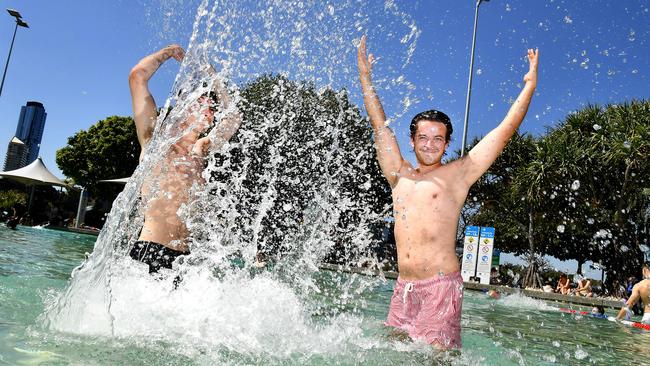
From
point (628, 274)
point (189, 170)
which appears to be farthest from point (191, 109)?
point (628, 274)

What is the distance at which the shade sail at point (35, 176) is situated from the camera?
23734 millimetres

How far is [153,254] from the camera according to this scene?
3.20 m

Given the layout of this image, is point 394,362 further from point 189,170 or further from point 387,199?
point 387,199

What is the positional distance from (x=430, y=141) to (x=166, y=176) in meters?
1.81

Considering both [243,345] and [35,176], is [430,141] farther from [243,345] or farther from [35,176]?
[35,176]

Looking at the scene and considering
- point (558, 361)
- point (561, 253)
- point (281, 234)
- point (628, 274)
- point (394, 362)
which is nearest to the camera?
point (394, 362)

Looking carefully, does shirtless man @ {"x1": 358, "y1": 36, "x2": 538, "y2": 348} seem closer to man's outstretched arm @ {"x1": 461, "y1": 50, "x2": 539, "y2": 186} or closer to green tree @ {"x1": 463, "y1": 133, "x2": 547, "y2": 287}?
man's outstretched arm @ {"x1": 461, "y1": 50, "x2": 539, "y2": 186}

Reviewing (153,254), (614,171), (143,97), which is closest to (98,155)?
(614,171)

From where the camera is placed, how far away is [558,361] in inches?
179

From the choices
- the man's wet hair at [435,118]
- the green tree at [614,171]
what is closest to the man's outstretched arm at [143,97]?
the man's wet hair at [435,118]

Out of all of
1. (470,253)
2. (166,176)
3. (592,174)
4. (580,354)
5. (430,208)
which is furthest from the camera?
(592,174)

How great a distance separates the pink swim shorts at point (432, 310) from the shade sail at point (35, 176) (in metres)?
24.8

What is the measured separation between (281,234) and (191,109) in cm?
2164

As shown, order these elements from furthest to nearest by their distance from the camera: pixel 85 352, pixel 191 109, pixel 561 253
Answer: pixel 561 253 < pixel 191 109 < pixel 85 352
